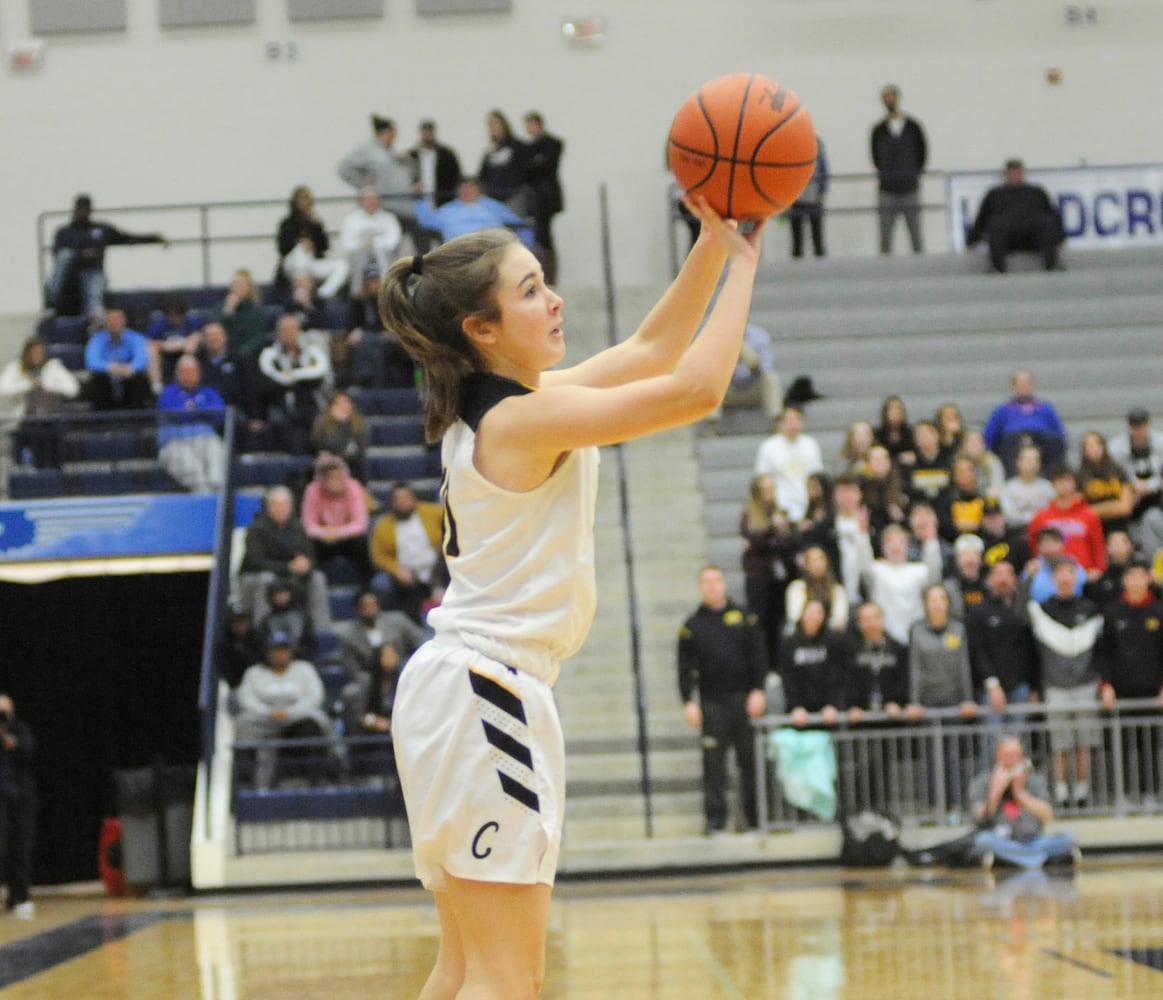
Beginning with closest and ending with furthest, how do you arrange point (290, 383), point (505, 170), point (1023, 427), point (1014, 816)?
point (1014, 816), point (1023, 427), point (290, 383), point (505, 170)

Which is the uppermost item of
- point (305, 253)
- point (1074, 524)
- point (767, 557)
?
point (305, 253)

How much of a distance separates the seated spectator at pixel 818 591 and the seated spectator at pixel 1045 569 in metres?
1.25

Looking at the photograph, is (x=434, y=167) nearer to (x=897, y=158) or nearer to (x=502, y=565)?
(x=897, y=158)

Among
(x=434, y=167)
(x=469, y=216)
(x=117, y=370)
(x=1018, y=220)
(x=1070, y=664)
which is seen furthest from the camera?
(x=434, y=167)

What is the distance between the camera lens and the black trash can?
12.7 meters

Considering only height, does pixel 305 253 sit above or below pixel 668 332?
above

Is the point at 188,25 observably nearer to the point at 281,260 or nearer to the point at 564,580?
the point at 281,260

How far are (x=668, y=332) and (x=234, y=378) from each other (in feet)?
38.9

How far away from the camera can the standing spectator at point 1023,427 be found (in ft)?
47.0

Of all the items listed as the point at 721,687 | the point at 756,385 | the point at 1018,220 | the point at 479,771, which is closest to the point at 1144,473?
the point at 756,385

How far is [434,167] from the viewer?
1748 cm

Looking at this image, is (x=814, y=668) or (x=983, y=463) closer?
(x=814, y=668)

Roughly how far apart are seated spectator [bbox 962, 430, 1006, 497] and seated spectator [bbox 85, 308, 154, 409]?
6574mm

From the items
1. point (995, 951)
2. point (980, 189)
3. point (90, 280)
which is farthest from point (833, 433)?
point (995, 951)
